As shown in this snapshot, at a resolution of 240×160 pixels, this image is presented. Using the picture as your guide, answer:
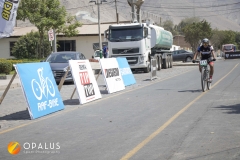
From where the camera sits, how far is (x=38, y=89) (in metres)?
12.0

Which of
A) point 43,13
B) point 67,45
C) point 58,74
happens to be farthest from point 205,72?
point 67,45

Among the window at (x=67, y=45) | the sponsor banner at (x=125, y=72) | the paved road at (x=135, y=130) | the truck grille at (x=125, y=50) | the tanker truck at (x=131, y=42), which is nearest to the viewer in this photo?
the paved road at (x=135, y=130)

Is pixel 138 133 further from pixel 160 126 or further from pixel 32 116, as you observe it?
pixel 32 116

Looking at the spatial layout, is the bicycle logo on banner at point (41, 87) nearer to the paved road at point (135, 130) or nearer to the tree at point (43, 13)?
the paved road at point (135, 130)

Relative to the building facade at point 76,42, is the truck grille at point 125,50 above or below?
below

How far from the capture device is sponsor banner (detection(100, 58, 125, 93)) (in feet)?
58.3

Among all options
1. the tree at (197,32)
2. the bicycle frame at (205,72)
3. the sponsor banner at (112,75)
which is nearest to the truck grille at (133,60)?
the sponsor banner at (112,75)

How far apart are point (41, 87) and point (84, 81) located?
9.40 ft

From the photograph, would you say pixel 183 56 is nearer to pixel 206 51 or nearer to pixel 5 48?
pixel 5 48

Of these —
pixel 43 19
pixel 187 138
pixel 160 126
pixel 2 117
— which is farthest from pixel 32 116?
pixel 43 19

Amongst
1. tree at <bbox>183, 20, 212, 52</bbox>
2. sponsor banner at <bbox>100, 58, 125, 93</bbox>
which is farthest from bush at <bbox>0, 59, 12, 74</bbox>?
tree at <bbox>183, 20, 212, 52</bbox>

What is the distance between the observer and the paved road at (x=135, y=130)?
24.8 feet

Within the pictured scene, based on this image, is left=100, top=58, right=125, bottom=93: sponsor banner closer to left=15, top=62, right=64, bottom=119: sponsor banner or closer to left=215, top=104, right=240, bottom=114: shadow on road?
left=15, top=62, right=64, bottom=119: sponsor banner

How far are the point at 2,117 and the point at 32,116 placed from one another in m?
1.17
